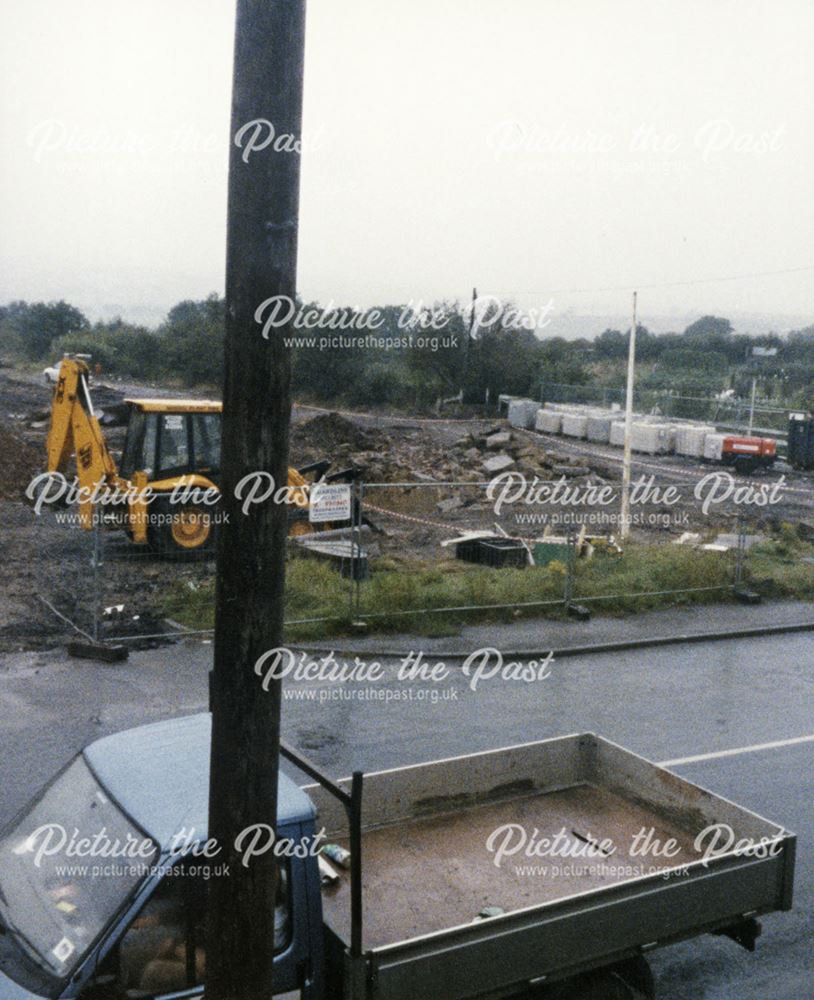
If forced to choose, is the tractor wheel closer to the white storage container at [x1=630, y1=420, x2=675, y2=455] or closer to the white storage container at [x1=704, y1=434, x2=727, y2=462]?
the white storage container at [x1=704, y1=434, x2=727, y2=462]

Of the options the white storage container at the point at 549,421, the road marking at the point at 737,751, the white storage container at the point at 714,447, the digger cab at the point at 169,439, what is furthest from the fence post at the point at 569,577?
the white storage container at the point at 549,421

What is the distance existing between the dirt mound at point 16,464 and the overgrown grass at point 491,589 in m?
11.1

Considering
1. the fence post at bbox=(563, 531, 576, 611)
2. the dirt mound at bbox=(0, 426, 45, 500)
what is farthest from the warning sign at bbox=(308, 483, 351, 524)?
the dirt mound at bbox=(0, 426, 45, 500)

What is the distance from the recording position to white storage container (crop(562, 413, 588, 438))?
1822 inches

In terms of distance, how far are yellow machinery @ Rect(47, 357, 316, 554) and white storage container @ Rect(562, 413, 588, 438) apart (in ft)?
95.7

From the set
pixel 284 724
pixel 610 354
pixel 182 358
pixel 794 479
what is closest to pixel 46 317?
pixel 182 358

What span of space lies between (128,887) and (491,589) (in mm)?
12190

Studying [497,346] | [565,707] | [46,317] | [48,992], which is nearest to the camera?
[48,992]

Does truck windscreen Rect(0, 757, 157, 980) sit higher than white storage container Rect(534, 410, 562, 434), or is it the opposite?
white storage container Rect(534, 410, 562, 434)

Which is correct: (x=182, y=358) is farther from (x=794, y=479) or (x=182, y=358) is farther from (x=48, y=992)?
(x=48, y=992)

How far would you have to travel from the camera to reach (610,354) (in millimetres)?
110312

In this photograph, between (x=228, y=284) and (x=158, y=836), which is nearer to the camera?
(x=228, y=284)

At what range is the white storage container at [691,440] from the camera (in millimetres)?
40347

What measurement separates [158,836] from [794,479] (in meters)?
35.0
